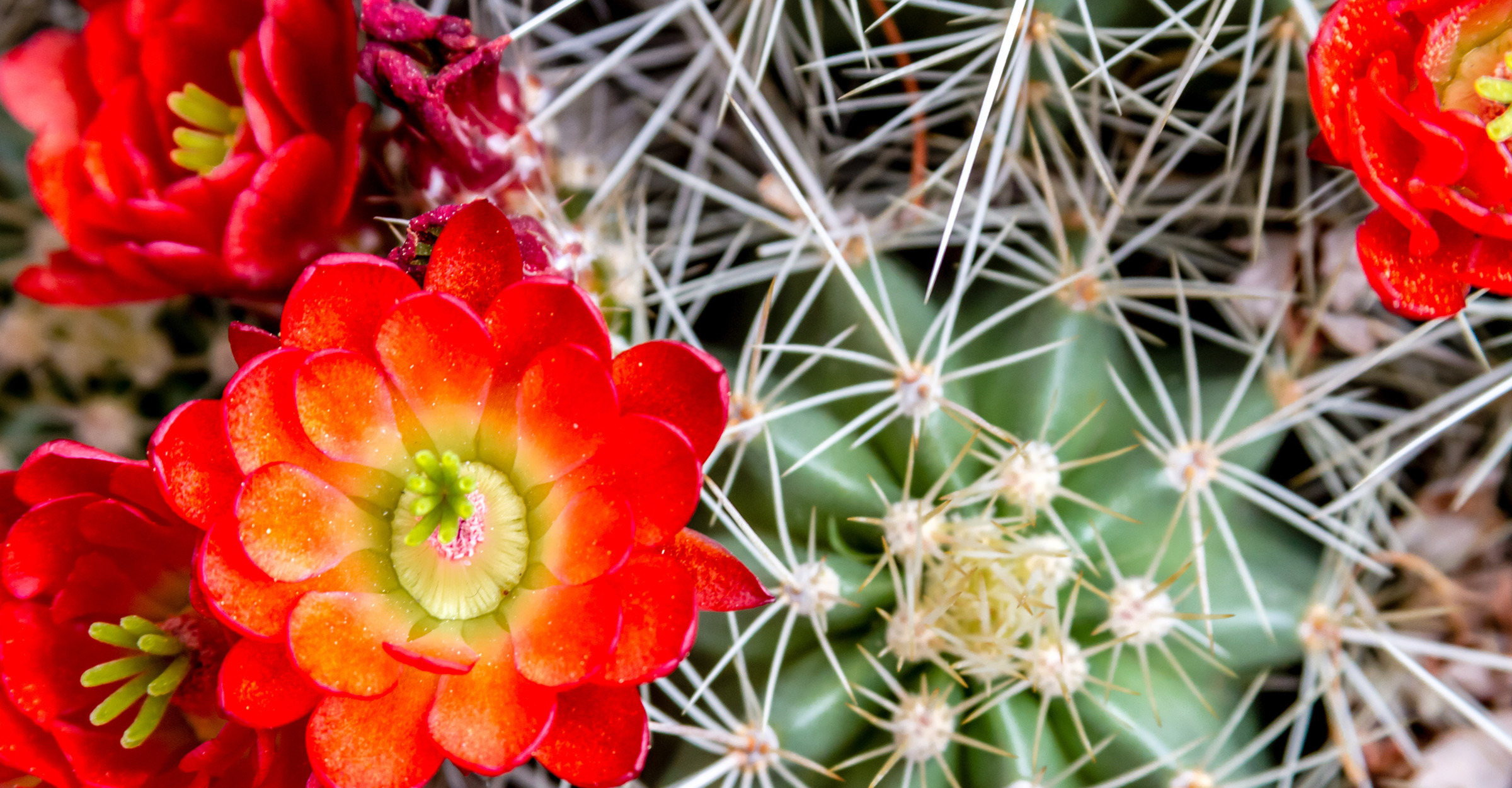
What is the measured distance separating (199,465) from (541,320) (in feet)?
0.62

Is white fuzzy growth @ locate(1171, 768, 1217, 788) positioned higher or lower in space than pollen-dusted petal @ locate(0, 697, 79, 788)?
lower

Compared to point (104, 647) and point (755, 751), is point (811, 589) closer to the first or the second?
point (755, 751)

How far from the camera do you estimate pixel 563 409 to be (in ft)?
1.86

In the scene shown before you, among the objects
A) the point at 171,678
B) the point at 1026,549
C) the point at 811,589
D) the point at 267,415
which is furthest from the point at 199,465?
the point at 1026,549

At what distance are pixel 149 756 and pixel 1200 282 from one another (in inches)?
31.7

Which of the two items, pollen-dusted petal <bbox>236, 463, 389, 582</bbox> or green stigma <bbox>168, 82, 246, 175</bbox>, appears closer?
pollen-dusted petal <bbox>236, 463, 389, 582</bbox>

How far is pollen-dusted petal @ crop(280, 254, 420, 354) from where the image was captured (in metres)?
0.53

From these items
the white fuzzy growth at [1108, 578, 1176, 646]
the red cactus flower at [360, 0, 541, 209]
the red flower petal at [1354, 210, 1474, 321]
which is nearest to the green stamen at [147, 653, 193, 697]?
the red cactus flower at [360, 0, 541, 209]

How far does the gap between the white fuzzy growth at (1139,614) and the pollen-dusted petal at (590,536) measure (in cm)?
38

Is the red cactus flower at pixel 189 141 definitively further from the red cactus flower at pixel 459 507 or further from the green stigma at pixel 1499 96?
the green stigma at pixel 1499 96

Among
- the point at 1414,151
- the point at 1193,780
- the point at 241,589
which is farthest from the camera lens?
the point at 1193,780

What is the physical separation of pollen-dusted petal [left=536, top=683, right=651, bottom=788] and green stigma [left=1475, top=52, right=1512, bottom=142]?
23.3 inches

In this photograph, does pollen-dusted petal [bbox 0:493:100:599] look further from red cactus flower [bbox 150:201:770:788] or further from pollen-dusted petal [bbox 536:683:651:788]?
pollen-dusted petal [bbox 536:683:651:788]

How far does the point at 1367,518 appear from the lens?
2.78 ft
